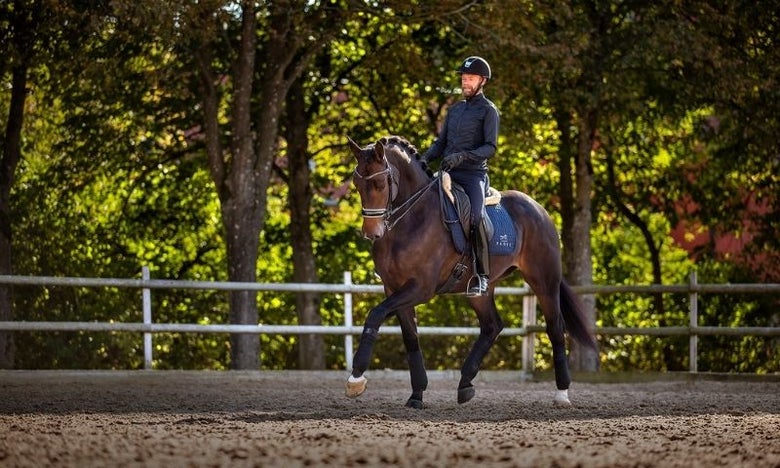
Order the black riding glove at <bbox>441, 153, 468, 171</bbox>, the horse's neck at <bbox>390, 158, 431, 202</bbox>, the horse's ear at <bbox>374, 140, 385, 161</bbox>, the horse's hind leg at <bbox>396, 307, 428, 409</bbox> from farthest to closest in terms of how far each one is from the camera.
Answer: the horse's hind leg at <bbox>396, 307, 428, 409</bbox>
the black riding glove at <bbox>441, 153, 468, 171</bbox>
the horse's neck at <bbox>390, 158, 431, 202</bbox>
the horse's ear at <bbox>374, 140, 385, 161</bbox>

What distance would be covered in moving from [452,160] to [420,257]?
0.90 metres

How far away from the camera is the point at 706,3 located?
20.9 m

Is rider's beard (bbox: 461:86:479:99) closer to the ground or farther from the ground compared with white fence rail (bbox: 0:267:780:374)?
farther from the ground

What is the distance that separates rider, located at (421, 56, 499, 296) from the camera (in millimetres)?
12016

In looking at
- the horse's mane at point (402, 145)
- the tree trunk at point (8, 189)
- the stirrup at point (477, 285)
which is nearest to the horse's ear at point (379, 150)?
the horse's mane at point (402, 145)

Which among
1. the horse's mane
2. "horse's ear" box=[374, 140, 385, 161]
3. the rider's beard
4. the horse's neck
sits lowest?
the horse's neck

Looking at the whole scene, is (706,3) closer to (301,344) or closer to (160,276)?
(301,344)

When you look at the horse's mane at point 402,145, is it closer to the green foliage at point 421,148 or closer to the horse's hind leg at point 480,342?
the horse's hind leg at point 480,342

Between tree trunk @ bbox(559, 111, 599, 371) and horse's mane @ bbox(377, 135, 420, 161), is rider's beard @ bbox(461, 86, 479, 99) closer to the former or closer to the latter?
horse's mane @ bbox(377, 135, 420, 161)

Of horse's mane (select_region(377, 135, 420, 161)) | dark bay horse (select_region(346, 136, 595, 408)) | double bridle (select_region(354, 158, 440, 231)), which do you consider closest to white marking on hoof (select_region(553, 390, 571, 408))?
dark bay horse (select_region(346, 136, 595, 408))

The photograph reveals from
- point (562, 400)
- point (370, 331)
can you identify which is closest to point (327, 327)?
point (562, 400)

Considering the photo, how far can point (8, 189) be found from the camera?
19.8 m

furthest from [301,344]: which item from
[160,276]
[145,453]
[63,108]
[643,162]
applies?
[145,453]

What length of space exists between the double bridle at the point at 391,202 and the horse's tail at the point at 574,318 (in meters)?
2.22
